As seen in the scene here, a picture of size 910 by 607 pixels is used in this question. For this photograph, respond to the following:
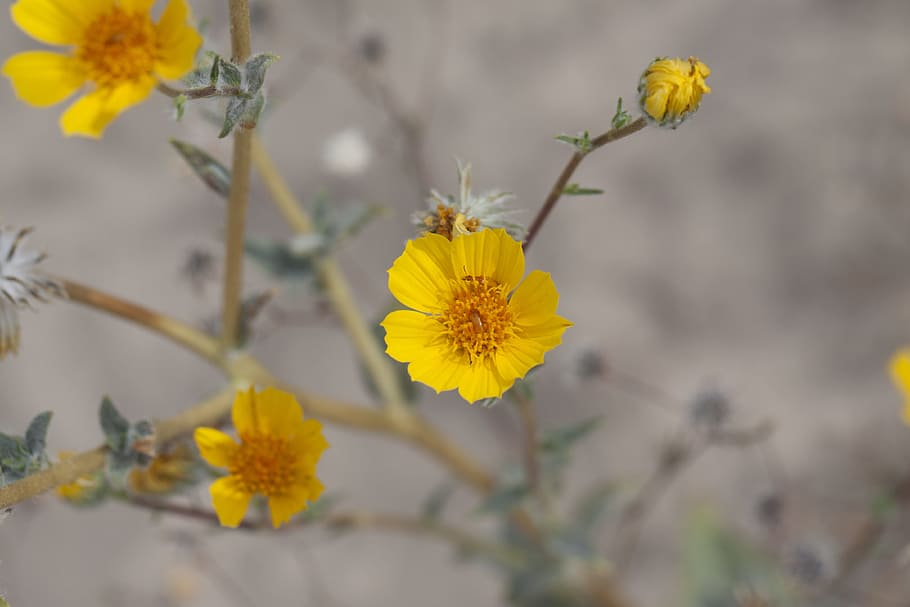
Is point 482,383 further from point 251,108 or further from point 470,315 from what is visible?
point 251,108

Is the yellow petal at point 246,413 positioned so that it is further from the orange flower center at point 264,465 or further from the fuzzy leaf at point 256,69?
the fuzzy leaf at point 256,69

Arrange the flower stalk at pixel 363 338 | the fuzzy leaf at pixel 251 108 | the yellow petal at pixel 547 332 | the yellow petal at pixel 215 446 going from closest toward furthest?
the fuzzy leaf at pixel 251 108 < the yellow petal at pixel 547 332 < the yellow petal at pixel 215 446 < the flower stalk at pixel 363 338

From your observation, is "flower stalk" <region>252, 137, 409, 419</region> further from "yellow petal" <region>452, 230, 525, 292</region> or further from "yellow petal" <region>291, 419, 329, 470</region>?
"yellow petal" <region>452, 230, 525, 292</region>

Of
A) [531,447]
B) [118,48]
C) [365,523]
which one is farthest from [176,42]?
[365,523]

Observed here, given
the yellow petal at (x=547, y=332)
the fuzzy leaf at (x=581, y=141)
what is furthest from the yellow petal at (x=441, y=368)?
the fuzzy leaf at (x=581, y=141)

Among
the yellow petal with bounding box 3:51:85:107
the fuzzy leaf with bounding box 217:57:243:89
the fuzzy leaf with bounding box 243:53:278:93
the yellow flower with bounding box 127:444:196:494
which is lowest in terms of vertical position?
the yellow flower with bounding box 127:444:196:494

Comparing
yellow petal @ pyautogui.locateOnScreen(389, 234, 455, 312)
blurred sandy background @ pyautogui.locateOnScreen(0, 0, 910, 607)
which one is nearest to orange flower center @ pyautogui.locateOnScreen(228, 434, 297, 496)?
yellow petal @ pyautogui.locateOnScreen(389, 234, 455, 312)
